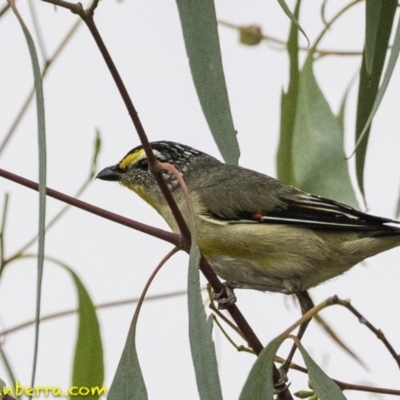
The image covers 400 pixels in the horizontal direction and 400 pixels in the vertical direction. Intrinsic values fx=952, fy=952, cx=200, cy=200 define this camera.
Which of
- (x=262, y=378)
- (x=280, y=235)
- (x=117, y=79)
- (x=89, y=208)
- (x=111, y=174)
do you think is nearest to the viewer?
(x=117, y=79)

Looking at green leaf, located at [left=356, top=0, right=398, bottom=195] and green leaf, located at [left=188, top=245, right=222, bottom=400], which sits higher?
green leaf, located at [left=356, top=0, right=398, bottom=195]

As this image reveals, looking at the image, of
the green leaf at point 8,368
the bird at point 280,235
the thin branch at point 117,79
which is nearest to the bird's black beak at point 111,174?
the bird at point 280,235

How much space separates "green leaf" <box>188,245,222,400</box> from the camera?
74.0 inches

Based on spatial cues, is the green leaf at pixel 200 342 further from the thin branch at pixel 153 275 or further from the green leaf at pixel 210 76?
the green leaf at pixel 210 76

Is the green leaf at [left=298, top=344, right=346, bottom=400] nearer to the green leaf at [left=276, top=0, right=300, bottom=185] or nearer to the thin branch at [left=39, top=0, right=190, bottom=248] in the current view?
the thin branch at [left=39, top=0, right=190, bottom=248]

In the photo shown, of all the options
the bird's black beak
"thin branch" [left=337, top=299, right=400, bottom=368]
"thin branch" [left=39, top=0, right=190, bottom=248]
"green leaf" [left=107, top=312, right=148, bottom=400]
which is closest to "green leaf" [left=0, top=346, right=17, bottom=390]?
"green leaf" [left=107, top=312, right=148, bottom=400]

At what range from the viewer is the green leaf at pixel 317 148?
9.64 feet

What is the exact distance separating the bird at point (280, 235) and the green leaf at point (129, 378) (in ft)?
3.25

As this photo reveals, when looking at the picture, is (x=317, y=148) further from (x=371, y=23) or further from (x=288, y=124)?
(x=371, y=23)

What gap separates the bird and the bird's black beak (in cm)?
40

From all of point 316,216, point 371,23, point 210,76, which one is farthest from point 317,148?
point 210,76

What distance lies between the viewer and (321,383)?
7.00 ft

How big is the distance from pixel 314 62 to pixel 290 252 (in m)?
0.66

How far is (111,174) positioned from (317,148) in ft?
3.43
